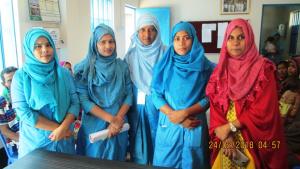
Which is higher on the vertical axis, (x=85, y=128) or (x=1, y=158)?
(x=85, y=128)

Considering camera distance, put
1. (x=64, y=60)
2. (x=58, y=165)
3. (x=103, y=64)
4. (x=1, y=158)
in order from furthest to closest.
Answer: (x=64, y=60) < (x=1, y=158) < (x=103, y=64) < (x=58, y=165)

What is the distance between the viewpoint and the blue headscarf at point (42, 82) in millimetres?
1466

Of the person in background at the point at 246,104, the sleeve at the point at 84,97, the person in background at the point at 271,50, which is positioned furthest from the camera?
the person in background at the point at 271,50

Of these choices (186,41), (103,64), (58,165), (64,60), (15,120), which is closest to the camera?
(58,165)

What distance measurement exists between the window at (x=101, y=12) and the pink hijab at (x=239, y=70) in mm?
2723

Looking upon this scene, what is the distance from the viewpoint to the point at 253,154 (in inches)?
57.7

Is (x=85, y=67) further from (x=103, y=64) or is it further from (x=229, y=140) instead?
(x=229, y=140)

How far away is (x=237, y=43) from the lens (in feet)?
4.73

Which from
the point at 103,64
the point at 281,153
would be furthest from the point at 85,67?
the point at 281,153

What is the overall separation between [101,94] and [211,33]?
399cm

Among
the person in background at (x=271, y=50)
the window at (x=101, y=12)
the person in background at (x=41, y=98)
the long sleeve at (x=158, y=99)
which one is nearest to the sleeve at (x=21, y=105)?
the person in background at (x=41, y=98)

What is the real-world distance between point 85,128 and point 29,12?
1.47 meters

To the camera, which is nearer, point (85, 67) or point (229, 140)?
point (229, 140)

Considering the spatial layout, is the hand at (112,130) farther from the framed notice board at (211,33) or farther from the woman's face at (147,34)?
the framed notice board at (211,33)
